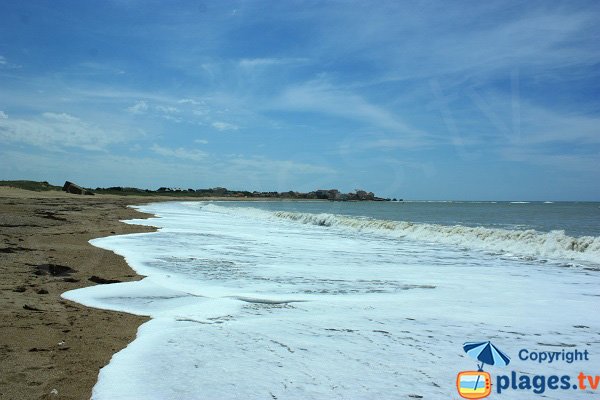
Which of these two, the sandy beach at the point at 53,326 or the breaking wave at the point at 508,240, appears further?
the breaking wave at the point at 508,240

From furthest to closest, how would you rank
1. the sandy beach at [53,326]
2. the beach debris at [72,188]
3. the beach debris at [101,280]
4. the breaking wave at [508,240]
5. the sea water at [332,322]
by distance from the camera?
the beach debris at [72,188] < the breaking wave at [508,240] < the beach debris at [101,280] < the sea water at [332,322] < the sandy beach at [53,326]

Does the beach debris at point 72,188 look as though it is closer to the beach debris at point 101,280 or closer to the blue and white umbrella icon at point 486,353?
the beach debris at point 101,280

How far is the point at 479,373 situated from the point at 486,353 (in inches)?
20.0

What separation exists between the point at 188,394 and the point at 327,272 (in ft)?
17.8

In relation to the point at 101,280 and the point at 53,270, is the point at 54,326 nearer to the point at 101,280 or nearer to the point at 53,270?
the point at 101,280

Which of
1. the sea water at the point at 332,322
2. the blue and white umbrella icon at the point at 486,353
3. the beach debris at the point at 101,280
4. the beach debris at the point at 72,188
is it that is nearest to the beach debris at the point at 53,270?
the beach debris at the point at 101,280

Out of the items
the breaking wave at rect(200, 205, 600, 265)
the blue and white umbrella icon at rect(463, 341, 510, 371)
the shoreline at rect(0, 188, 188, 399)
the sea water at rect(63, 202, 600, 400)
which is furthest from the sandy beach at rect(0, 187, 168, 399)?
the breaking wave at rect(200, 205, 600, 265)

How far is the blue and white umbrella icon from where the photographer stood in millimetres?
3805

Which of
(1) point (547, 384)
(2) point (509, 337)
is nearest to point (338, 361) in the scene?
(1) point (547, 384)

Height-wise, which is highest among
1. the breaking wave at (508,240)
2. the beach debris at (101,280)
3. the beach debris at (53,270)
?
the breaking wave at (508,240)

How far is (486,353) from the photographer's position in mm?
4000

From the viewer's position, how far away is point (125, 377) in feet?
10.8

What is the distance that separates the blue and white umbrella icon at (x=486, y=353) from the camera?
3.80 m

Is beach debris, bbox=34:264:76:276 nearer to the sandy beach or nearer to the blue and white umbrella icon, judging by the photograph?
the sandy beach
